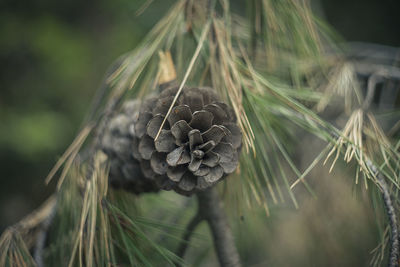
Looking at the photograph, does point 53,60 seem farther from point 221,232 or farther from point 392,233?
point 392,233

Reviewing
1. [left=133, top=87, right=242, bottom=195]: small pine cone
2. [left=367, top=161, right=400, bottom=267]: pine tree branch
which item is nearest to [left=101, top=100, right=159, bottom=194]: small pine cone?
[left=133, top=87, right=242, bottom=195]: small pine cone

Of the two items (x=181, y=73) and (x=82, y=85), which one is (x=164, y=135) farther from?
(x=82, y=85)

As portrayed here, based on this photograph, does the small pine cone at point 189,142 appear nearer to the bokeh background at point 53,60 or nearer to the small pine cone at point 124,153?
the small pine cone at point 124,153

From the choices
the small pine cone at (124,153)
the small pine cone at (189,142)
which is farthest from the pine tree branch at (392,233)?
the small pine cone at (124,153)

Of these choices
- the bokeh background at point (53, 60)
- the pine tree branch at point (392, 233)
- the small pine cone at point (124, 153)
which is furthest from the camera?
the bokeh background at point (53, 60)

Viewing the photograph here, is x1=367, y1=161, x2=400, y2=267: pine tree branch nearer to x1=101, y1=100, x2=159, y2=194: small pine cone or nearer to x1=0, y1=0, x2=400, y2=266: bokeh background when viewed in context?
x1=101, y1=100, x2=159, y2=194: small pine cone
